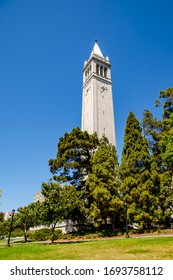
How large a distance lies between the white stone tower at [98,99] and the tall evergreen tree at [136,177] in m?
13.5

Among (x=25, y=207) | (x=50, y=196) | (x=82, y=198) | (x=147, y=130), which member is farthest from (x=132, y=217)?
(x=25, y=207)

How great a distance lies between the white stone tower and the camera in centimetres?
4025

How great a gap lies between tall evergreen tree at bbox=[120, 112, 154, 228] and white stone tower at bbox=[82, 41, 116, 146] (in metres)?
13.5

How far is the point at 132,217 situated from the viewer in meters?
21.1

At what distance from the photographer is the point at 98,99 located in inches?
1692

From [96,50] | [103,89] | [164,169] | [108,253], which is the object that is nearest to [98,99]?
[103,89]

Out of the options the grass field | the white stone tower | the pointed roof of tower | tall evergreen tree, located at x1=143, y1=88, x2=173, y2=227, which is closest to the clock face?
the white stone tower

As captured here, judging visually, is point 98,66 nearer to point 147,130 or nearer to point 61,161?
point 147,130

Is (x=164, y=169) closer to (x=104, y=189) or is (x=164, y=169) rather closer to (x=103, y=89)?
(x=104, y=189)

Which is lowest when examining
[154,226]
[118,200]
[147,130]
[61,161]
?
[154,226]

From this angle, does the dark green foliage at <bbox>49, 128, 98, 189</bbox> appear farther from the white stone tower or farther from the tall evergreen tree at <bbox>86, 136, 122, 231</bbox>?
the white stone tower
